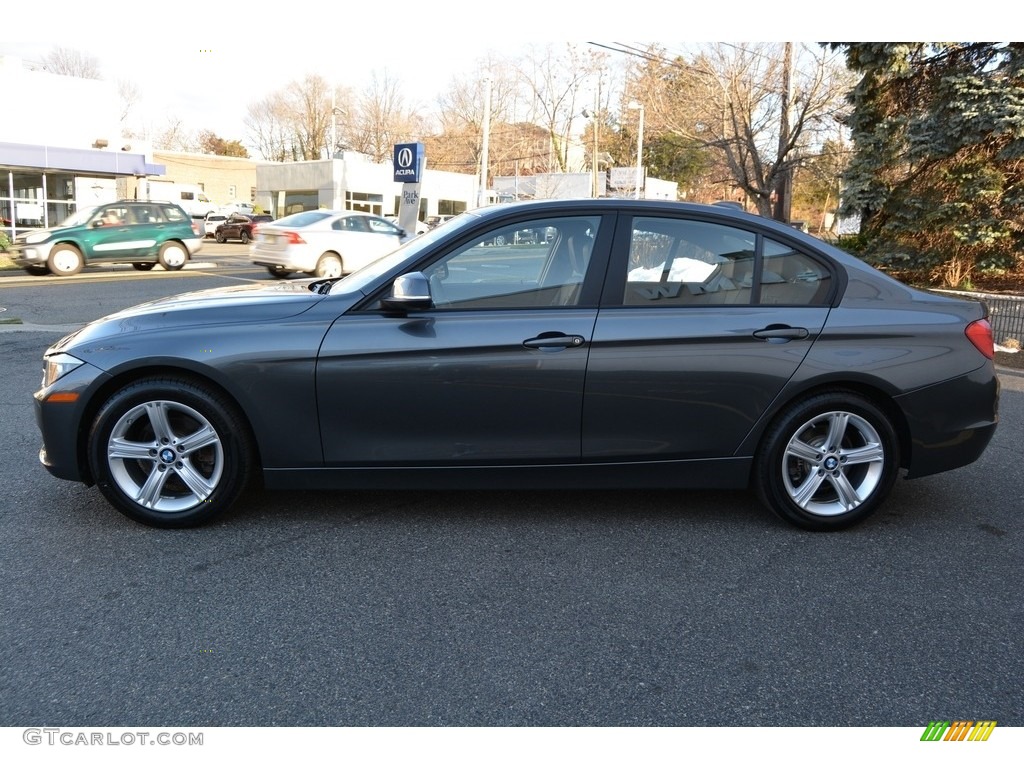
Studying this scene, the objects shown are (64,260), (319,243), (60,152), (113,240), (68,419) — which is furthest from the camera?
(60,152)

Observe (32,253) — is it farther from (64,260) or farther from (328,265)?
(328,265)

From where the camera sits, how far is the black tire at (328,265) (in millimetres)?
18328

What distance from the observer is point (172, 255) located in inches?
833

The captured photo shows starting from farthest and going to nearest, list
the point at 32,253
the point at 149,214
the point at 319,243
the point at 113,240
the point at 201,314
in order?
the point at 149,214
the point at 113,240
the point at 32,253
the point at 319,243
the point at 201,314

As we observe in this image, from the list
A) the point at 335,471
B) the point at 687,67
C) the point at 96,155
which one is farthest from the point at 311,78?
the point at 335,471

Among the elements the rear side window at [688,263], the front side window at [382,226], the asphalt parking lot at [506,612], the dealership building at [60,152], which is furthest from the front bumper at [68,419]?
the dealership building at [60,152]

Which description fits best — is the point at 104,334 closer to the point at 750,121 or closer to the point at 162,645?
the point at 162,645

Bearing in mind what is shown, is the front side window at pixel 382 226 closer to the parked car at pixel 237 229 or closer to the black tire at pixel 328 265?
the black tire at pixel 328 265

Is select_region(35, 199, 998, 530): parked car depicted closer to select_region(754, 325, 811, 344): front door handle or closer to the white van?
select_region(754, 325, 811, 344): front door handle

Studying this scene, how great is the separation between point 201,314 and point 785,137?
16592 millimetres

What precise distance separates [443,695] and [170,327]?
2.28 meters

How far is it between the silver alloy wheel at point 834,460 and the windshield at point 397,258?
6.64 ft
